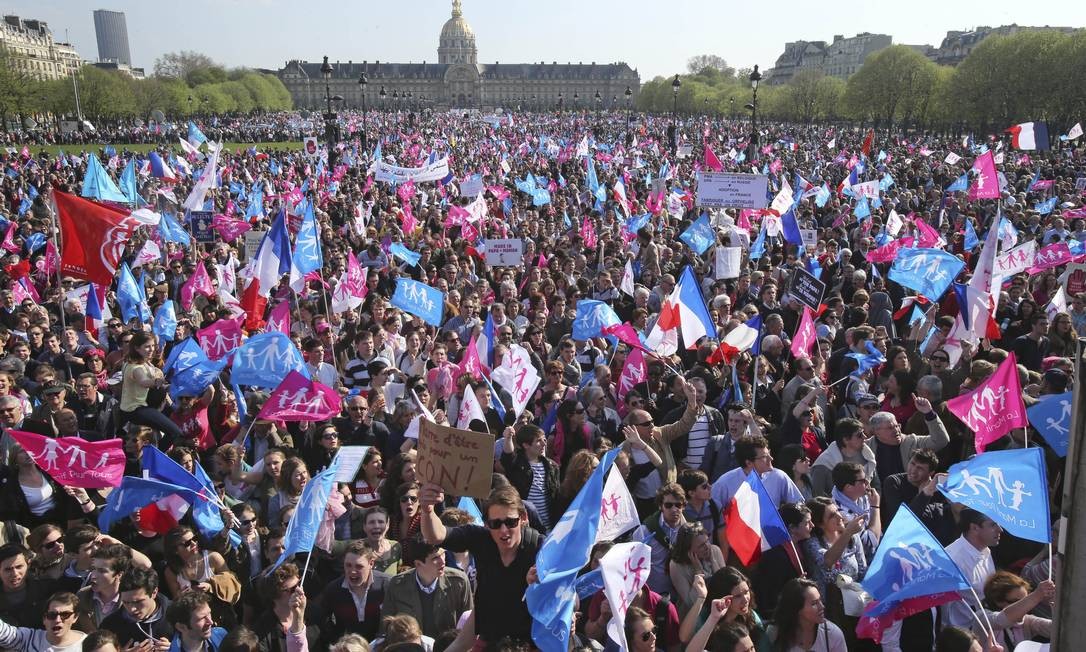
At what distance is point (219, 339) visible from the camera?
8500 mm

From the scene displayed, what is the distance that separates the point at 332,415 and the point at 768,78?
183 meters

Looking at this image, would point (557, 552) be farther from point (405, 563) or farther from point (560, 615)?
point (405, 563)

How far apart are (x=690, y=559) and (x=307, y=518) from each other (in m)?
2.11

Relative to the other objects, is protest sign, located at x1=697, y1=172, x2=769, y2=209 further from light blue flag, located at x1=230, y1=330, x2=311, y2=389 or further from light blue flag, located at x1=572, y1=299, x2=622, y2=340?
light blue flag, located at x1=230, y1=330, x2=311, y2=389

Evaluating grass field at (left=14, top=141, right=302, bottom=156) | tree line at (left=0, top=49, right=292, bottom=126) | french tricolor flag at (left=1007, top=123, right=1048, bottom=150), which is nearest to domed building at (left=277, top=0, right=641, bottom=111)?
tree line at (left=0, top=49, right=292, bottom=126)

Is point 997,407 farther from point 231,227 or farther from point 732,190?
point 231,227

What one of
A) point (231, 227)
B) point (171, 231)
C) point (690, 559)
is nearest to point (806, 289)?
point (690, 559)

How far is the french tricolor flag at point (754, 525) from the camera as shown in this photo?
4.64 meters

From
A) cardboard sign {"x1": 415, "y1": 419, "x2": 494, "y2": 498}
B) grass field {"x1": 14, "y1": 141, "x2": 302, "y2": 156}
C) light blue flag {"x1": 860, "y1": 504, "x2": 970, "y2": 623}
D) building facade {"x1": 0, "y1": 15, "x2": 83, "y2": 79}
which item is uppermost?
building facade {"x1": 0, "y1": 15, "x2": 83, "y2": 79}

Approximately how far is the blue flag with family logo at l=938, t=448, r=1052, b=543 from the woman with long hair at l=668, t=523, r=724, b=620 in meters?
1.28

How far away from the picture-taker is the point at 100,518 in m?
5.29

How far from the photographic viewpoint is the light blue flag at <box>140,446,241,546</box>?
5.08m

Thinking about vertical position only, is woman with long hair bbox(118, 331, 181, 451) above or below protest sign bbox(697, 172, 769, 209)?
below

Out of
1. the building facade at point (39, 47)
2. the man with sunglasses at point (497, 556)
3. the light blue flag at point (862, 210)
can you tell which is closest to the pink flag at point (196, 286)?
the man with sunglasses at point (497, 556)
